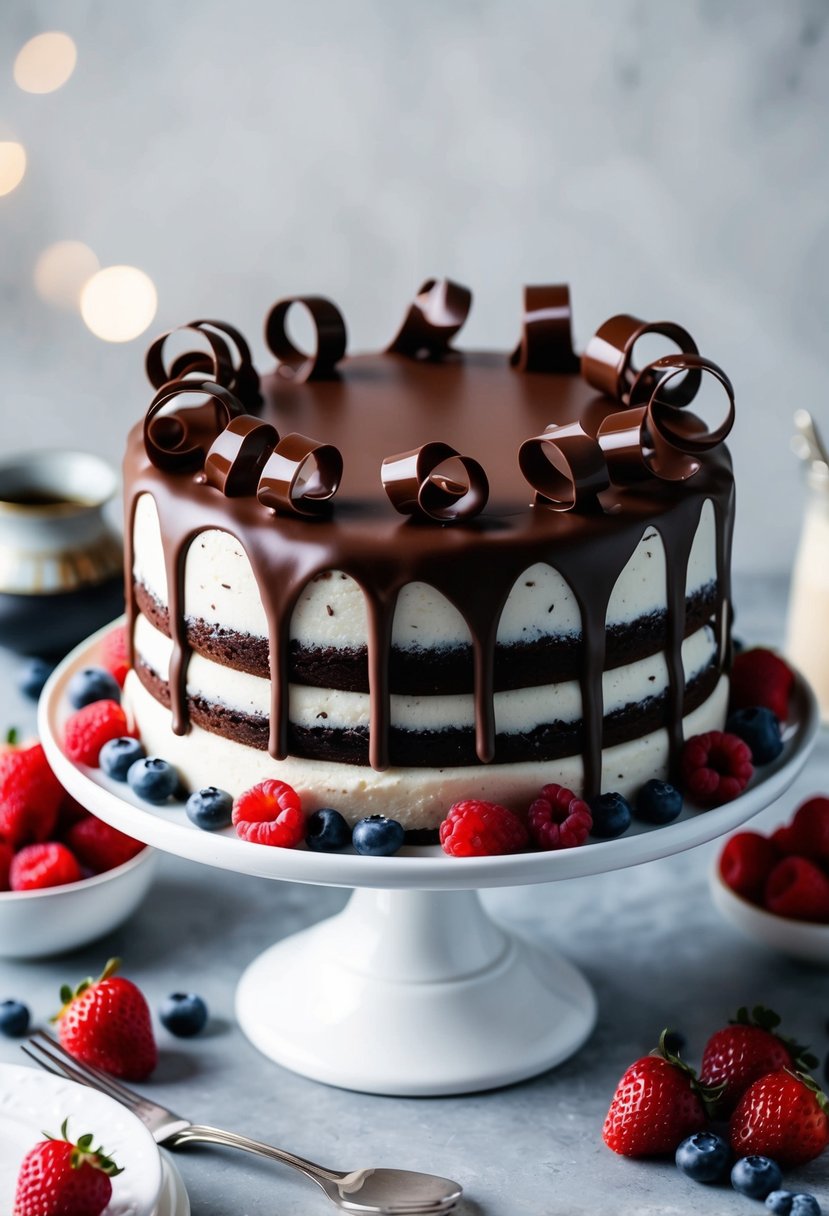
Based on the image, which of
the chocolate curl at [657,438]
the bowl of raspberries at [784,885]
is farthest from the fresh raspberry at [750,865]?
the chocolate curl at [657,438]

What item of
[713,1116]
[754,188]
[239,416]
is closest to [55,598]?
[239,416]

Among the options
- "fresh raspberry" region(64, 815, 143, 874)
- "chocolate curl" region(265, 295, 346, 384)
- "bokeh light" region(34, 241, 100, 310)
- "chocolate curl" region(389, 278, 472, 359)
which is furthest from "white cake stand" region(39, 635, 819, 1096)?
"bokeh light" region(34, 241, 100, 310)

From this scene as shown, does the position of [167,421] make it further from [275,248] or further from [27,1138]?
[275,248]

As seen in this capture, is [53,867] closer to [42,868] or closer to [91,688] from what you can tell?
[42,868]

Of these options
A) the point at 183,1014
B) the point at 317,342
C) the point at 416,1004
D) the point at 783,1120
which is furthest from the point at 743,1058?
the point at 317,342

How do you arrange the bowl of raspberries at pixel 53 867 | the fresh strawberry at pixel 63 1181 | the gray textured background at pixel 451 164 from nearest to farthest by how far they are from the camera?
1. the fresh strawberry at pixel 63 1181
2. the bowl of raspberries at pixel 53 867
3. the gray textured background at pixel 451 164

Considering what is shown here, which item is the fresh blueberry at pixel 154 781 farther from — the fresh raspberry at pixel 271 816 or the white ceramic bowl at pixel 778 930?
the white ceramic bowl at pixel 778 930

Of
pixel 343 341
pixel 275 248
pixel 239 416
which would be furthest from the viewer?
pixel 275 248
